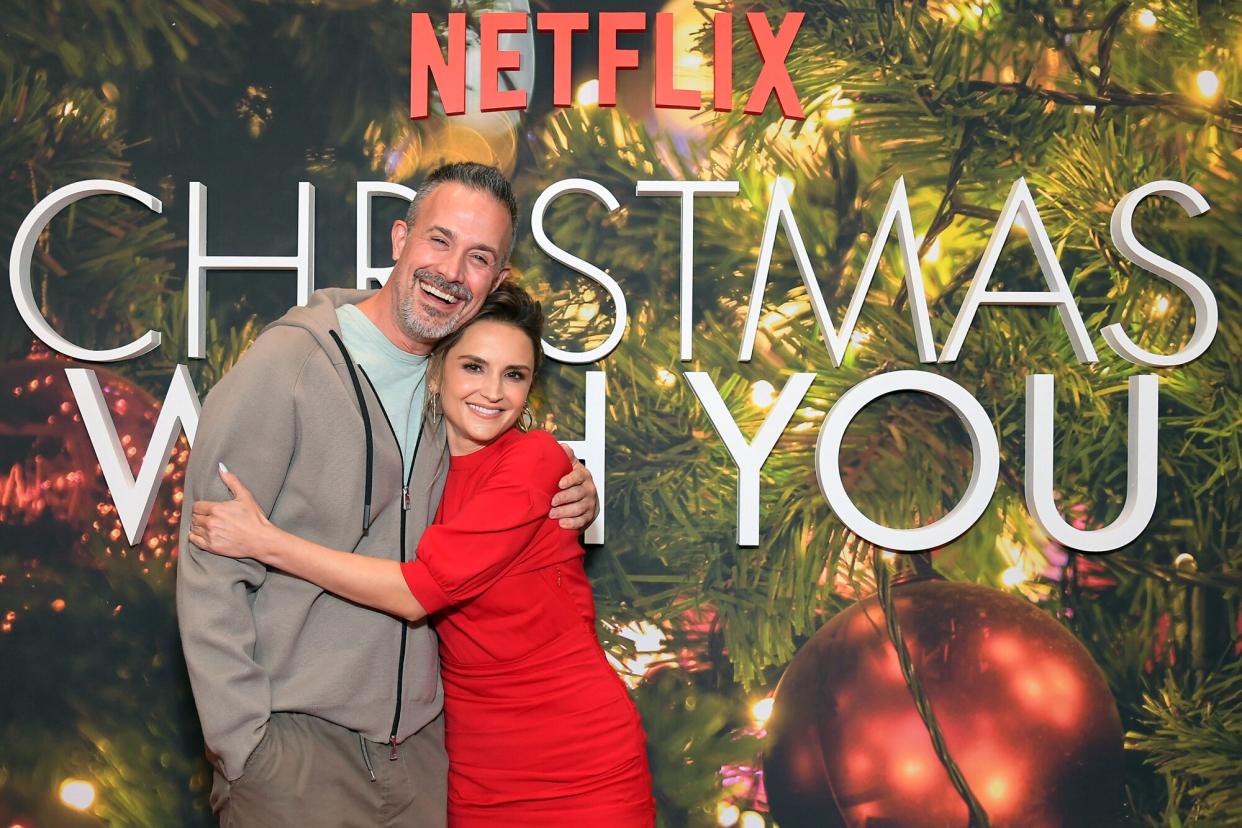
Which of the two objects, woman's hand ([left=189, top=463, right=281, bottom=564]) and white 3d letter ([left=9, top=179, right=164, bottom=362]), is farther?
white 3d letter ([left=9, top=179, right=164, bottom=362])

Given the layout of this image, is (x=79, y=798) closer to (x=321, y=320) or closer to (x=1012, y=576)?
(x=321, y=320)

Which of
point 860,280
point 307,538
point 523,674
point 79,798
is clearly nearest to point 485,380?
point 307,538

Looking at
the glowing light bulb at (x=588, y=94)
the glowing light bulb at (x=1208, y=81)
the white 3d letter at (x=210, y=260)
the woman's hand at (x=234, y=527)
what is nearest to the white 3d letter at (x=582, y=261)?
the glowing light bulb at (x=588, y=94)

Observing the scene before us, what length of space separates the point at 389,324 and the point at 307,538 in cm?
39

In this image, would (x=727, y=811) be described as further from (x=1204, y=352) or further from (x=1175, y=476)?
(x=1204, y=352)

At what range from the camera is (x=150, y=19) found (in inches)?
90.5

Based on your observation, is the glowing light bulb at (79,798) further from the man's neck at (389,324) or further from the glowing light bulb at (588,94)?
the glowing light bulb at (588,94)

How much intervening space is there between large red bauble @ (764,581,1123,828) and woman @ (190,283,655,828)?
588 mm

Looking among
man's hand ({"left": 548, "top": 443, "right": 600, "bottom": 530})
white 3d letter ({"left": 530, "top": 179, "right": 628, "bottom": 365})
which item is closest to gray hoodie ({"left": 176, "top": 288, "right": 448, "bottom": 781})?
man's hand ({"left": 548, "top": 443, "right": 600, "bottom": 530})

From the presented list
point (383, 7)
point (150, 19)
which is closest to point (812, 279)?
point (383, 7)

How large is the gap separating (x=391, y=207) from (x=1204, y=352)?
1.82 metres

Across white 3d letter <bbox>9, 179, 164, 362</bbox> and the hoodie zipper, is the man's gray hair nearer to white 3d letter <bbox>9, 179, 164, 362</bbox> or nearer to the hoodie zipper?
the hoodie zipper

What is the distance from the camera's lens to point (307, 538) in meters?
1.68

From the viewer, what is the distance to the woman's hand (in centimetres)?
158
